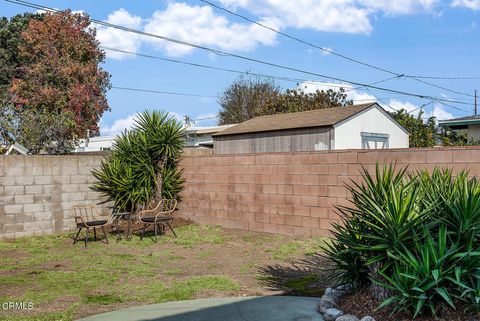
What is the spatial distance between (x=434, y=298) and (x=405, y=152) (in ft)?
14.6

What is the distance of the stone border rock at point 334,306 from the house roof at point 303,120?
9964 millimetres

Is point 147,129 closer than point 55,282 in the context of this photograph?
No

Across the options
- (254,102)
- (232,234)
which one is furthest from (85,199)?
(254,102)

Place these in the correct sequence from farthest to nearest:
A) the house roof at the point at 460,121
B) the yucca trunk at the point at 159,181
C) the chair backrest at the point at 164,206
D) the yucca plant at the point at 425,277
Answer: the house roof at the point at 460,121
the yucca trunk at the point at 159,181
the chair backrest at the point at 164,206
the yucca plant at the point at 425,277

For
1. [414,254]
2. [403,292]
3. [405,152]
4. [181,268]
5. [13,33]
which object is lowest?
[181,268]

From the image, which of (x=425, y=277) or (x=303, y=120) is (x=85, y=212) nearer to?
(x=303, y=120)

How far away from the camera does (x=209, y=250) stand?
31.3ft

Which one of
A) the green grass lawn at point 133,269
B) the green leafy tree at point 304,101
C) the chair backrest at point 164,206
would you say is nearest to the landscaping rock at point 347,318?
the green grass lawn at point 133,269

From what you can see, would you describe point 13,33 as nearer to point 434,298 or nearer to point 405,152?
point 405,152

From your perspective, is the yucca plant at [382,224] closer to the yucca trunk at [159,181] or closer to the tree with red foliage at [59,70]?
the yucca trunk at [159,181]

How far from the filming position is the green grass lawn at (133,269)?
605 cm

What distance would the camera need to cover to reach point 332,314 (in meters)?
4.91

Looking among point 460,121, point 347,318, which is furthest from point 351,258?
point 460,121

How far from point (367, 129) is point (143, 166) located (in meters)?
8.42
